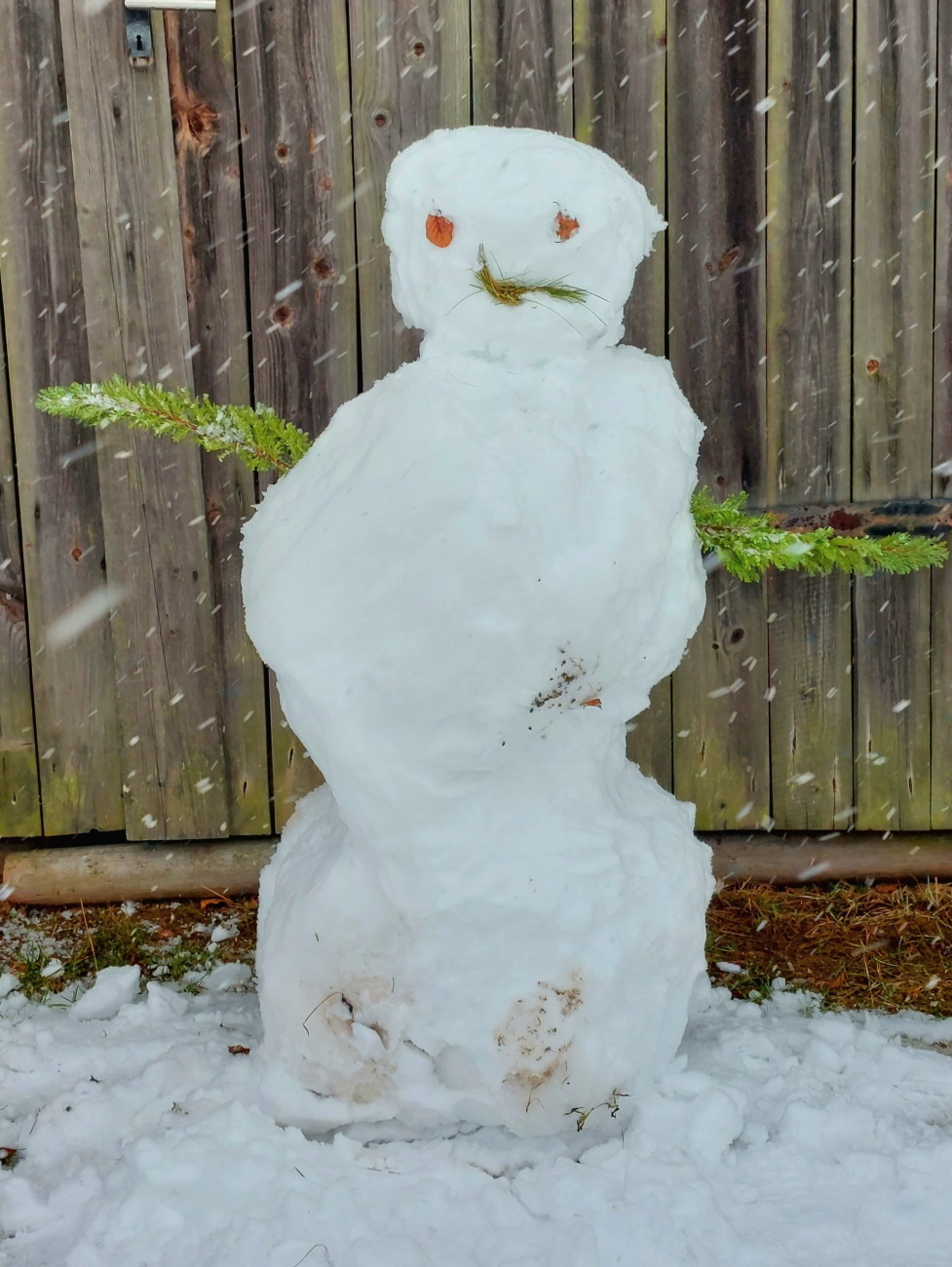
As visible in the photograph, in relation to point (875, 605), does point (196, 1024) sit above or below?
below

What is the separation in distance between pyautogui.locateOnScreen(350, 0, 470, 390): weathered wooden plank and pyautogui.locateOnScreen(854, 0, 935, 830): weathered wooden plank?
103cm

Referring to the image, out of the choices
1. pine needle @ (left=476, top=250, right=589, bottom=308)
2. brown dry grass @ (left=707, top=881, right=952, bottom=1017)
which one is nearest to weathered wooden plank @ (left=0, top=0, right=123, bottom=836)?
pine needle @ (left=476, top=250, right=589, bottom=308)

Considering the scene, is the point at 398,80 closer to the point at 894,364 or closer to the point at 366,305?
the point at 366,305

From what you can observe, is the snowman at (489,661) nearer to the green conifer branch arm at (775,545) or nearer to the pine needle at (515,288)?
the pine needle at (515,288)

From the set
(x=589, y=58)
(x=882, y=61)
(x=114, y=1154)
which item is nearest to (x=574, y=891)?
(x=114, y=1154)

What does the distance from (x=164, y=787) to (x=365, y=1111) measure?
1.27m

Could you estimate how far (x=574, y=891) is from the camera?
1.79 metres

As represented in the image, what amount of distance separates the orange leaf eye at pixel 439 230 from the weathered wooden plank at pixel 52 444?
1391mm

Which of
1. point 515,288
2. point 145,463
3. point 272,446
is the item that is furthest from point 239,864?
point 515,288

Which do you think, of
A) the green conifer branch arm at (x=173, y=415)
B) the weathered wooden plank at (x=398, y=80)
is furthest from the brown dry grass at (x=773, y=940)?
the weathered wooden plank at (x=398, y=80)

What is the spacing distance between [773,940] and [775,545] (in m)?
1.22

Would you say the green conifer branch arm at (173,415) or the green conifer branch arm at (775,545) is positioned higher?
the green conifer branch arm at (173,415)

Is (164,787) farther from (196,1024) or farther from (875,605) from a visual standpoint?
(875,605)

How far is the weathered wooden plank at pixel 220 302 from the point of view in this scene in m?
2.50
